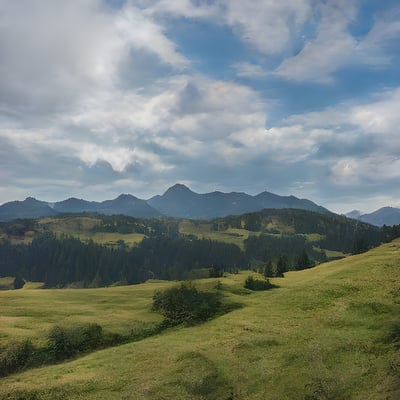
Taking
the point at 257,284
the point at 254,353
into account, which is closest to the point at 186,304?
the point at 257,284

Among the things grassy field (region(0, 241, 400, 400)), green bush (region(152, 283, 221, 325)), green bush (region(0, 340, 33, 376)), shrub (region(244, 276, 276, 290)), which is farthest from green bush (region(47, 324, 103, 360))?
shrub (region(244, 276, 276, 290))

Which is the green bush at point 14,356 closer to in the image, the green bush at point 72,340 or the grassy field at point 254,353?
the grassy field at point 254,353

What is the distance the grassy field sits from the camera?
35.4m

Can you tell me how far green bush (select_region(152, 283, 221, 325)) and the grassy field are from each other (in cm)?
350

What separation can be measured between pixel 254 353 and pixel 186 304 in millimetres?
26359

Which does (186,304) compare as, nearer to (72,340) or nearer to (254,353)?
(72,340)

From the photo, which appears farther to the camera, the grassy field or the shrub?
the shrub

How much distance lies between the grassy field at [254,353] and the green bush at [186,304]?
11.5 feet

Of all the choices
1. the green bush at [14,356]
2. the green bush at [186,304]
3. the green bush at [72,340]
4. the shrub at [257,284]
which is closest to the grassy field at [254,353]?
the green bush at [14,356]

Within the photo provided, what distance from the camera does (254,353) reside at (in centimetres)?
4403

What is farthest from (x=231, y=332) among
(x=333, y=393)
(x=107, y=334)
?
(x=333, y=393)

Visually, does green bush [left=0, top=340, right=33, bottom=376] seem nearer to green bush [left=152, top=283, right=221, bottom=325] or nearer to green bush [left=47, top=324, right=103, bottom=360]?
green bush [left=47, top=324, right=103, bottom=360]

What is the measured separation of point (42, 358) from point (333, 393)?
3412 cm

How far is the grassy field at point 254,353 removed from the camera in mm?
35375
